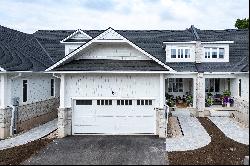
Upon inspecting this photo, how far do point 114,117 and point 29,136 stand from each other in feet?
15.1

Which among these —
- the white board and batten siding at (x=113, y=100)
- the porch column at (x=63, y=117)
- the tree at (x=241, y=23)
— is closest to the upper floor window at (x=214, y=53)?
the white board and batten siding at (x=113, y=100)

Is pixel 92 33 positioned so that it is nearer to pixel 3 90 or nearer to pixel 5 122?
pixel 3 90

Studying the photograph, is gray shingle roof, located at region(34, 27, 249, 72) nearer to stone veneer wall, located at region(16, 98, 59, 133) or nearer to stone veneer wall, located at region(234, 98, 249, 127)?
stone veneer wall, located at region(234, 98, 249, 127)

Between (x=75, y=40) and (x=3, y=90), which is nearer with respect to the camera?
(x=3, y=90)

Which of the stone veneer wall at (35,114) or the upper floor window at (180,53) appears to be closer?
the stone veneer wall at (35,114)

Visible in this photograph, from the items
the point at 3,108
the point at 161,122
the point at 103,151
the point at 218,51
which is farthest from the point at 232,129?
the point at 3,108

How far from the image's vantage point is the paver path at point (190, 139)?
47.2 feet

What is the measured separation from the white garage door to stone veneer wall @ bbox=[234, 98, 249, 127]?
609 centimetres

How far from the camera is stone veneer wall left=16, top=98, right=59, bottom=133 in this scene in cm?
1872

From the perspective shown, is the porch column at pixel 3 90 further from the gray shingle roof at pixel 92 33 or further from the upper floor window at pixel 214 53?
the upper floor window at pixel 214 53

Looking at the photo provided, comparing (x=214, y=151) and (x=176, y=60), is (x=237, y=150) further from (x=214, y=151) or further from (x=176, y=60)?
(x=176, y=60)

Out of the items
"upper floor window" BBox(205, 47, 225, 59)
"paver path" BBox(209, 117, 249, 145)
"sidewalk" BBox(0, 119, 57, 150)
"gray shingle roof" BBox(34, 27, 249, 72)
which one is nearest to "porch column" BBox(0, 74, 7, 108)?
"sidewalk" BBox(0, 119, 57, 150)

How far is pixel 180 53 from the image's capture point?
25453mm

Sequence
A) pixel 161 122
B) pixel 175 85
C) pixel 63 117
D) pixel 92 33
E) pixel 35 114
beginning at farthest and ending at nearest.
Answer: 1. pixel 92 33
2. pixel 175 85
3. pixel 35 114
4. pixel 63 117
5. pixel 161 122
